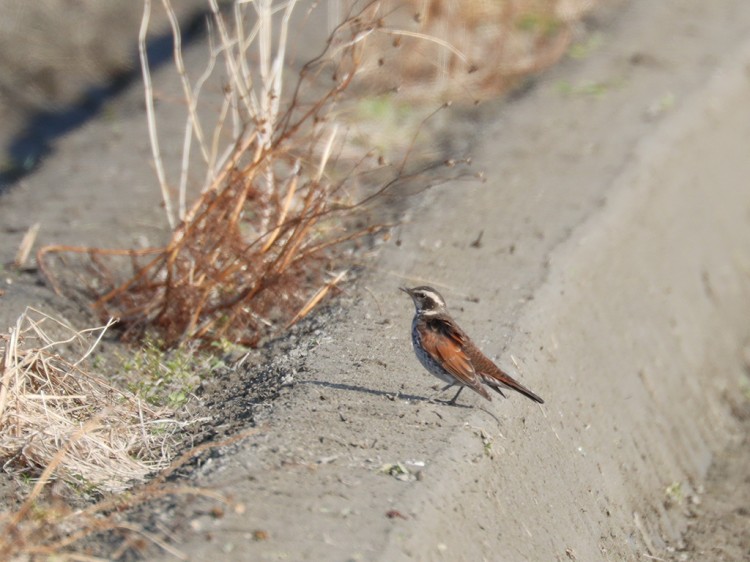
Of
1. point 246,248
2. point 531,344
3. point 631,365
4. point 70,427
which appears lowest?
point 631,365

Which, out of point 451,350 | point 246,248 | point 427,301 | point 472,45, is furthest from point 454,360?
point 472,45

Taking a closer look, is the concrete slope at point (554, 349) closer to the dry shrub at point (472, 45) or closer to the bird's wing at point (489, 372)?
the bird's wing at point (489, 372)

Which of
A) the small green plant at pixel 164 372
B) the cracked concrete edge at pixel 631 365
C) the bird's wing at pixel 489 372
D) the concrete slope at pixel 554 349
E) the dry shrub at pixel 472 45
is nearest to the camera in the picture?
the concrete slope at pixel 554 349

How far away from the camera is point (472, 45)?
11594 mm

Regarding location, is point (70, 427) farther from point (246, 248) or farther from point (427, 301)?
point (427, 301)

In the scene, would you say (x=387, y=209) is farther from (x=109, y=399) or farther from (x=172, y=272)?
(x=109, y=399)

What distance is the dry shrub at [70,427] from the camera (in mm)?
4879

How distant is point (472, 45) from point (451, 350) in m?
6.77

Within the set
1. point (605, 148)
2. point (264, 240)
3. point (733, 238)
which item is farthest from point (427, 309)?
point (733, 238)

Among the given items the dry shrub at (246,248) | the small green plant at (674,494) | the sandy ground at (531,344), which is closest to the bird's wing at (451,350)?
the sandy ground at (531,344)

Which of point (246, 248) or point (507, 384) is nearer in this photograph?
point (507, 384)

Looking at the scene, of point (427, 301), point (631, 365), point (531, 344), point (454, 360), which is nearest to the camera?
point (454, 360)

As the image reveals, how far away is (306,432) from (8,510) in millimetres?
1237

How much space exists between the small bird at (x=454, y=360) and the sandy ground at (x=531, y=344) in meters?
0.17
